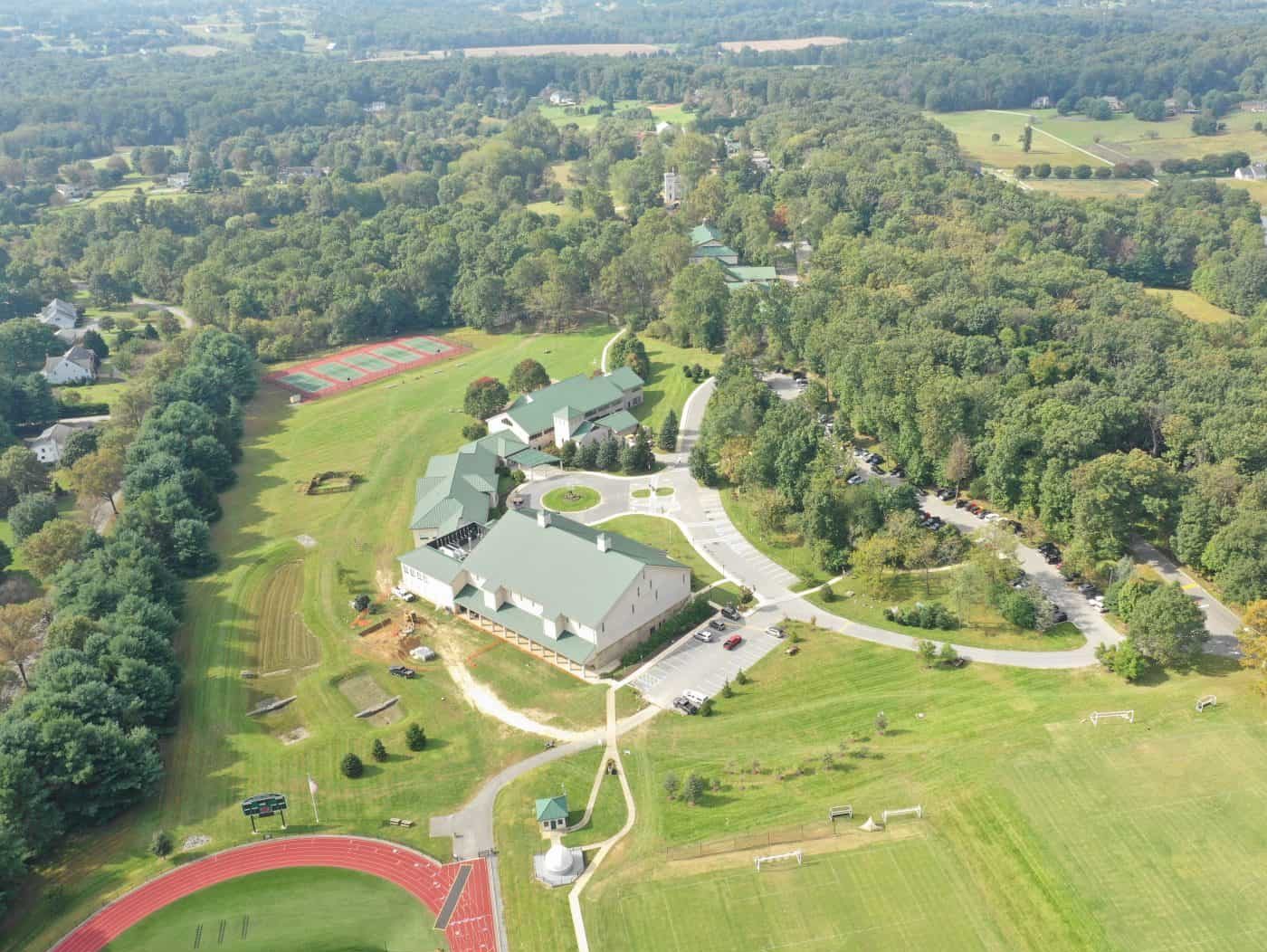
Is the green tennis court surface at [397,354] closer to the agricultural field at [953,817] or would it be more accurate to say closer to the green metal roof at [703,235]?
the green metal roof at [703,235]

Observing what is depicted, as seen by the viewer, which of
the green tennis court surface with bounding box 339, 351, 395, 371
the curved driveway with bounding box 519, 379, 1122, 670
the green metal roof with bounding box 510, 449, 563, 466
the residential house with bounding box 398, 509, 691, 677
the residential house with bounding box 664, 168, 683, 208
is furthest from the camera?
the residential house with bounding box 664, 168, 683, 208

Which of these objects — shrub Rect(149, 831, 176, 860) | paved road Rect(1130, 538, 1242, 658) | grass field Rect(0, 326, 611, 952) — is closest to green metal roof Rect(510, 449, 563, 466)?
grass field Rect(0, 326, 611, 952)

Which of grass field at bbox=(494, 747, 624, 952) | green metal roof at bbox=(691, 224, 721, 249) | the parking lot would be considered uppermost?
green metal roof at bbox=(691, 224, 721, 249)

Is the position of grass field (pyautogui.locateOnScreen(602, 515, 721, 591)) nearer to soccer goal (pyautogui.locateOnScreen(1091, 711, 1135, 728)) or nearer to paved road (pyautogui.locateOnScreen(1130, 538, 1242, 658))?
soccer goal (pyautogui.locateOnScreen(1091, 711, 1135, 728))

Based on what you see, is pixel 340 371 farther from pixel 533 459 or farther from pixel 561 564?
pixel 561 564

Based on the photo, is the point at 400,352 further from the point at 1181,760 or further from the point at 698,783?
the point at 1181,760

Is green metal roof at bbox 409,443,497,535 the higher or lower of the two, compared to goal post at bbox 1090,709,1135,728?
higher

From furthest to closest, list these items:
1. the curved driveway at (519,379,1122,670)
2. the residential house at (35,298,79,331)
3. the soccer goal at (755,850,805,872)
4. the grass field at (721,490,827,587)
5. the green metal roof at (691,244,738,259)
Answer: the green metal roof at (691,244,738,259)
the residential house at (35,298,79,331)
the grass field at (721,490,827,587)
the curved driveway at (519,379,1122,670)
the soccer goal at (755,850,805,872)

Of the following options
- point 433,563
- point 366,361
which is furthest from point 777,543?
point 366,361
